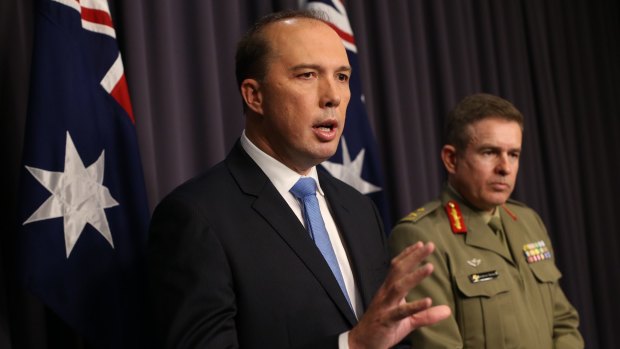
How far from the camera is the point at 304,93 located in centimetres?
159

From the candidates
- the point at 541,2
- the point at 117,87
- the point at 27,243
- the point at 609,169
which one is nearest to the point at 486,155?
the point at 117,87

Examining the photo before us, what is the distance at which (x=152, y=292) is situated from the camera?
1.49 meters

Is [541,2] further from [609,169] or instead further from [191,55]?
[191,55]

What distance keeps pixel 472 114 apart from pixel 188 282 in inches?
54.0

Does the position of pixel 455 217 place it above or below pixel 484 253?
above

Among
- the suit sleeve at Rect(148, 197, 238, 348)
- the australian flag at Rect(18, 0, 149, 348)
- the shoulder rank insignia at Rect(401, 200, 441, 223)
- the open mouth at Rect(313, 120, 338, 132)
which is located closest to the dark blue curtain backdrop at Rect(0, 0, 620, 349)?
the australian flag at Rect(18, 0, 149, 348)

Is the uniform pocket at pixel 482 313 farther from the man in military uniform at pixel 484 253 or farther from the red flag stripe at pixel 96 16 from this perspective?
the red flag stripe at pixel 96 16

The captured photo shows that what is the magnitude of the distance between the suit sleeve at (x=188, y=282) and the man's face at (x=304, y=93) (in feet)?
1.00

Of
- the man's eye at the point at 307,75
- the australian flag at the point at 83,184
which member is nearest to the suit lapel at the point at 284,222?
the man's eye at the point at 307,75

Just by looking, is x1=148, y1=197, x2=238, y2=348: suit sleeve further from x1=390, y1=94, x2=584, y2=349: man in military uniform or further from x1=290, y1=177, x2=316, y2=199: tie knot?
x1=390, y1=94, x2=584, y2=349: man in military uniform

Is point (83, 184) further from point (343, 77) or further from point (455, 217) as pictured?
point (455, 217)

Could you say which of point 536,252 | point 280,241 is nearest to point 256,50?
point 280,241

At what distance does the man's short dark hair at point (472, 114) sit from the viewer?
2.38 meters

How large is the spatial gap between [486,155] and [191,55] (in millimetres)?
1110
